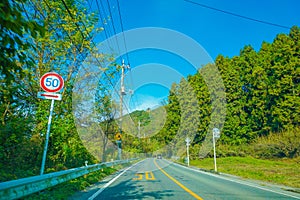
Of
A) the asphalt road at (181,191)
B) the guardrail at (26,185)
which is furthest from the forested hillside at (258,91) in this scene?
the guardrail at (26,185)

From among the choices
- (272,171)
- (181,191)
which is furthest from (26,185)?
(272,171)

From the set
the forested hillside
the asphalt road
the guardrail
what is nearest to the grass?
the asphalt road

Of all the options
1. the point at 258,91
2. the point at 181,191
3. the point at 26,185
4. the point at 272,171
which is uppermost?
the point at 258,91

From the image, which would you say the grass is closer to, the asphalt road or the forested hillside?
the asphalt road

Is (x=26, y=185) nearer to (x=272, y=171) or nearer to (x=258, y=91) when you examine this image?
(x=272, y=171)

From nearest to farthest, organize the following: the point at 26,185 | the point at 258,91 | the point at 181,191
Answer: the point at 26,185
the point at 181,191
the point at 258,91

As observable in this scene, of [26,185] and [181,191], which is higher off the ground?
[26,185]

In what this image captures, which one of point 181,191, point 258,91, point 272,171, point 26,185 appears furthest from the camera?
point 258,91

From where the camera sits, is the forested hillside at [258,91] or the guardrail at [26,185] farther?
the forested hillside at [258,91]

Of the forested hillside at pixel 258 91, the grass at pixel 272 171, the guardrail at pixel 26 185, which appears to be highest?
the forested hillside at pixel 258 91

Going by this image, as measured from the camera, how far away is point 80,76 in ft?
37.6

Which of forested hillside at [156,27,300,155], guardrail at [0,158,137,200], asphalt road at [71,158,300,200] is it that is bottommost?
asphalt road at [71,158,300,200]

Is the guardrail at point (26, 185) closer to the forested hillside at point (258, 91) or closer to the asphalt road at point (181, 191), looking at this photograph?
the asphalt road at point (181, 191)

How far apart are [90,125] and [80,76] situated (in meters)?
4.14
